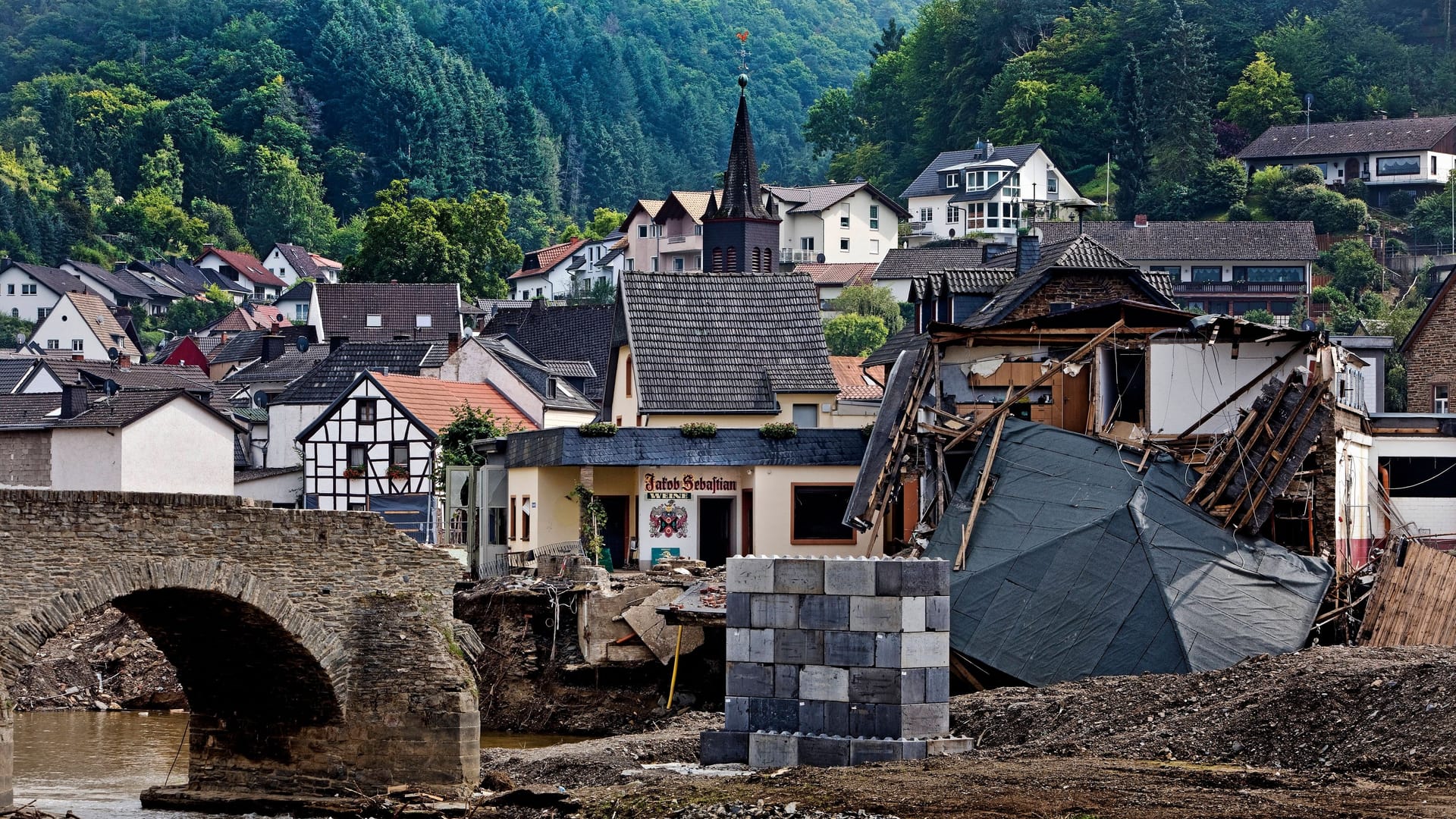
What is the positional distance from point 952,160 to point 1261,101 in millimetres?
17419

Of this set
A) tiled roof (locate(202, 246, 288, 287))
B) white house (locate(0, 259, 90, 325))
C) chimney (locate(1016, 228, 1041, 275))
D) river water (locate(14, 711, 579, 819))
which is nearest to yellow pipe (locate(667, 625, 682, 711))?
river water (locate(14, 711, 579, 819))

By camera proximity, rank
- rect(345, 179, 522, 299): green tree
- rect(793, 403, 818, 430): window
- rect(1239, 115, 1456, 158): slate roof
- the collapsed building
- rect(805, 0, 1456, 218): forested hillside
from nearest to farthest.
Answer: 1. the collapsed building
2. rect(793, 403, 818, 430): window
3. rect(345, 179, 522, 299): green tree
4. rect(1239, 115, 1456, 158): slate roof
5. rect(805, 0, 1456, 218): forested hillside

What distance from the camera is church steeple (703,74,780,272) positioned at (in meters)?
76.1

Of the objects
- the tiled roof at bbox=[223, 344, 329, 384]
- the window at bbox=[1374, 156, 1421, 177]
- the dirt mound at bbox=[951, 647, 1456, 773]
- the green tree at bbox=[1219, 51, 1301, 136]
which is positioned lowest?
the dirt mound at bbox=[951, 647, 1456, 773]

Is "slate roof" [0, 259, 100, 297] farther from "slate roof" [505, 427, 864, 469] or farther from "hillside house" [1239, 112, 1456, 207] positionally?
"slate roof" [505, 427, 864, 469]

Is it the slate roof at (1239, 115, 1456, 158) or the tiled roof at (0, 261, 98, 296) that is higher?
the slate roof at (1239, 115, 1456, 158)

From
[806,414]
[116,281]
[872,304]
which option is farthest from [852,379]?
[116,281]

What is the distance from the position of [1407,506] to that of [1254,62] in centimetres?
9134

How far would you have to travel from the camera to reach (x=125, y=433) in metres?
58.6

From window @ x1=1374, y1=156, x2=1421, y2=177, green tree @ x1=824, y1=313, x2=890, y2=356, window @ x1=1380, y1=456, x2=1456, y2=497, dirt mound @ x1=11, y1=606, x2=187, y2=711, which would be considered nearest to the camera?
window @ x1=1380, y1=456, x2=1456, y2=497

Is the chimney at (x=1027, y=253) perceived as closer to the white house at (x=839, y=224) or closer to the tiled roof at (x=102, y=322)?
the white house at (x=839, y=224)

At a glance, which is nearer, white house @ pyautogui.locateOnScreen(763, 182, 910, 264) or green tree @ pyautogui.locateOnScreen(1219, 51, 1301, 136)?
white house @ pyautogui.locateOnScreen(763, 182, 910, 264)

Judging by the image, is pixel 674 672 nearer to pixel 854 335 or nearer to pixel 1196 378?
pixel 1196 378

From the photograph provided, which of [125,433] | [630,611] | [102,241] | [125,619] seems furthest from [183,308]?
[630,611]
